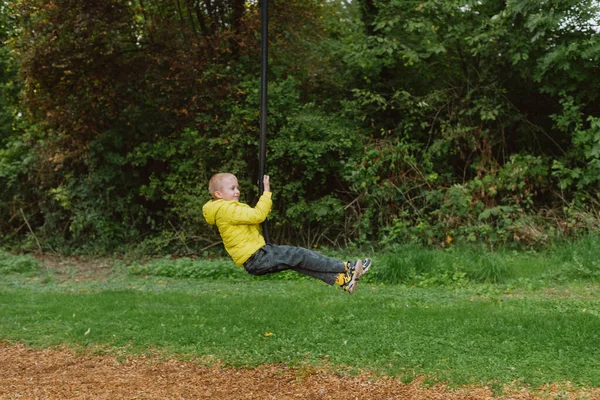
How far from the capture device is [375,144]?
11.2m

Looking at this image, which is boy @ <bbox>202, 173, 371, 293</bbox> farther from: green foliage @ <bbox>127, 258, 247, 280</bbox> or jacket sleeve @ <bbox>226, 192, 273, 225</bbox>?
green foliage @ <bbox>127, 258, 247, 280</bbox>

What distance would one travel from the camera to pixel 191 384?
512cm

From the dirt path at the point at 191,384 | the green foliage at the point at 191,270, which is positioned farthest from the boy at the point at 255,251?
the green foliage at the point at 191,270

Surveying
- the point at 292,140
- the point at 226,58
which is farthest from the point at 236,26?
the point at 292,140

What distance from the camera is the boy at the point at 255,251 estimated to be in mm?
4844

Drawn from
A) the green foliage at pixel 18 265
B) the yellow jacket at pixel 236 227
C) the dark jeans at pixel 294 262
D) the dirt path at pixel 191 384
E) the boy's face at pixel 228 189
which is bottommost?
the green foliage at pixel 18 265

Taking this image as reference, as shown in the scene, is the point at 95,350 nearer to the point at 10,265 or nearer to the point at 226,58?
the point at 10,265

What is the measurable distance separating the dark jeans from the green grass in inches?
35.7

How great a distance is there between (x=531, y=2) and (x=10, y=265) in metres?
9.24

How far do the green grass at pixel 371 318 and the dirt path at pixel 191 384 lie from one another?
177 millimetres

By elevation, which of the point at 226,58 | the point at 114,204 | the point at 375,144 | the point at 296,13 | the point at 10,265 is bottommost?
the point at 10,265

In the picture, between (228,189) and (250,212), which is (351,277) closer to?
(250,212)

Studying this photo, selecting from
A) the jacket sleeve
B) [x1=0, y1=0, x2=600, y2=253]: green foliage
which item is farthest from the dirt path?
[x1=0, y1=0, x2=600, y2=253]: green foliage

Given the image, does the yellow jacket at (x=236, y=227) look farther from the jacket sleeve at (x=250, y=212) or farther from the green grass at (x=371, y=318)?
the green grass at (x=371, y=318)
